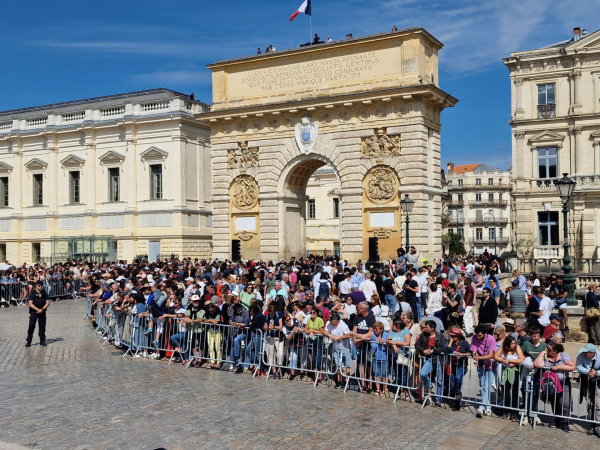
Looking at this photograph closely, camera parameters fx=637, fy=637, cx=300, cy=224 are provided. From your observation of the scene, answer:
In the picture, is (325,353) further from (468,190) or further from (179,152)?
(468,190)

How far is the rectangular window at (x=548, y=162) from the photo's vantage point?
1554 inches

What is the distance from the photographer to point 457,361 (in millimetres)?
9961

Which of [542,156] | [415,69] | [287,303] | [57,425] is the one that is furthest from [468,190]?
[57,425]

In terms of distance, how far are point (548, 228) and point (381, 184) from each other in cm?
1588

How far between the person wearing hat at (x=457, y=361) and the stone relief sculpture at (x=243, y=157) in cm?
2261

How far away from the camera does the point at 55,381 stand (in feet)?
38.6

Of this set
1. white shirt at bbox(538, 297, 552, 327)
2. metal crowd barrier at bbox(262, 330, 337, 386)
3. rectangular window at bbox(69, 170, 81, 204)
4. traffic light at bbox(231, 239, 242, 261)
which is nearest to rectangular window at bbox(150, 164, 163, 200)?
rectangular window at bbox(69, 170, 81, 204)

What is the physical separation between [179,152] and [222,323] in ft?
92.8

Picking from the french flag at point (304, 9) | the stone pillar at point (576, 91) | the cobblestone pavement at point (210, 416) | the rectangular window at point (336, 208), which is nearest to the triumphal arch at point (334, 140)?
the french flag at point (304, 9)

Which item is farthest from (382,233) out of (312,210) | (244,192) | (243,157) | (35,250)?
(35,250)

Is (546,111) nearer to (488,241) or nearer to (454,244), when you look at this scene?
(454,244)

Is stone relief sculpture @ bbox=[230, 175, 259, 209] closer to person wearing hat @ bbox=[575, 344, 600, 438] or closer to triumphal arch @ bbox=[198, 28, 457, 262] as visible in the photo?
triumphal arch @ bbox=[198, 28, 457, 262]

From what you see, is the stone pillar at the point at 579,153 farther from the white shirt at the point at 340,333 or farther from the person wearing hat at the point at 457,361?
the person wearing hat at the point at 457,361

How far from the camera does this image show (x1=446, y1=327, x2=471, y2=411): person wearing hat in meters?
9.94
